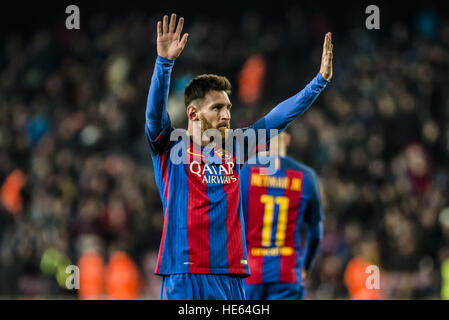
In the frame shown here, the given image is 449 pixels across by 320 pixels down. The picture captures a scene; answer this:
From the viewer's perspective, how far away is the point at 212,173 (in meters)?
4.53

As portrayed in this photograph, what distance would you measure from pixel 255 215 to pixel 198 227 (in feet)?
7.64

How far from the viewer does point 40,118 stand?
15164 mm

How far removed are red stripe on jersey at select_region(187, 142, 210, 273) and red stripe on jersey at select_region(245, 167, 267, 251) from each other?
7.43 ft

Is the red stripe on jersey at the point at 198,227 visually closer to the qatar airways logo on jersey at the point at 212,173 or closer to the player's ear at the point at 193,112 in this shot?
the qatar airways logo on jersey at the point at 212,173

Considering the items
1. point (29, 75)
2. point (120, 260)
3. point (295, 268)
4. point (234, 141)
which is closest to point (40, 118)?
point (29, 75)

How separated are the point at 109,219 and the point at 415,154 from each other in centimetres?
553

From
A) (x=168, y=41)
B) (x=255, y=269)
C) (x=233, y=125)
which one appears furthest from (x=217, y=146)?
(x=233, y=125)

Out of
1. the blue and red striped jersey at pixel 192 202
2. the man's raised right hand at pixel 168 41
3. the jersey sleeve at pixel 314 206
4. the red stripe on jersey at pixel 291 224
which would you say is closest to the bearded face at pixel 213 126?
the blue and red striped jersey at pixel 192 202

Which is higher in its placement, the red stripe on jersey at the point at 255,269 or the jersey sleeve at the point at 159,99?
the jersey sleeve at the point at 159,99

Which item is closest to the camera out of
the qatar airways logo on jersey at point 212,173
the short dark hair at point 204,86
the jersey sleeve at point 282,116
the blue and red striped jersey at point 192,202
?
the blue and red striped jersey at point 192,202

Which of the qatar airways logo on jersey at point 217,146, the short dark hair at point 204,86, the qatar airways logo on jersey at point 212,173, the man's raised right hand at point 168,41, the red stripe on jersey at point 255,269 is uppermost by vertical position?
the man's raised right hand at point 168,41

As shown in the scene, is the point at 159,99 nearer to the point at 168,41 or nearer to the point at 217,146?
the point at 168,41

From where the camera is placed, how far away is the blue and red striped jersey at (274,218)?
22.0ft
